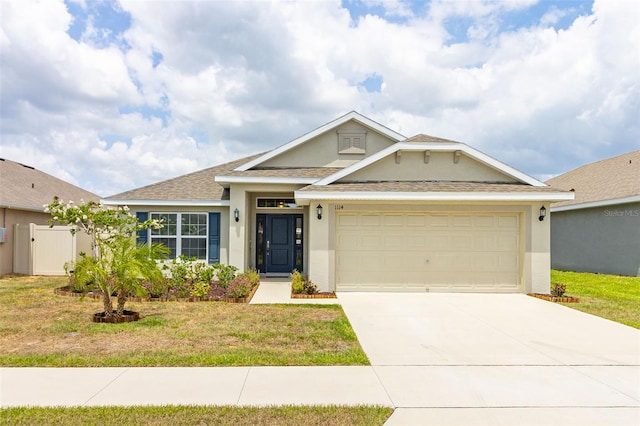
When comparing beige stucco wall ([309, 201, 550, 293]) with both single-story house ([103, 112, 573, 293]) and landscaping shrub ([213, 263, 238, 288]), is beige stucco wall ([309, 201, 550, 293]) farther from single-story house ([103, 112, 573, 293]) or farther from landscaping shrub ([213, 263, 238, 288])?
landscaping shrub ([213, 263, 238, 288])

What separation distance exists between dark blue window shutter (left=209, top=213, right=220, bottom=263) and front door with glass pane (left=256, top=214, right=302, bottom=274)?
56.4 inches

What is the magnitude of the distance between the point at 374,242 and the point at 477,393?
23.5 feet

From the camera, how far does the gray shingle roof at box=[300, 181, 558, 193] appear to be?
11.3 metres

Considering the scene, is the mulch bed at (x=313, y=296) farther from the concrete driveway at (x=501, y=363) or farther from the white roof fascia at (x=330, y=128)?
the white roof fascia at (x=330, y=128)

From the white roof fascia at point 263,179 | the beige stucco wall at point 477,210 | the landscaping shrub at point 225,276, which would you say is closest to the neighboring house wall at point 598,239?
the beige stucco wall at point 477,210

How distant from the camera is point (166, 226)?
45.2 ft

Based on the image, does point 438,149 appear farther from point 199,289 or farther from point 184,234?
point 184,234

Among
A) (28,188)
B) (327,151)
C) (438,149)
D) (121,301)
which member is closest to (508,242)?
(438,149)

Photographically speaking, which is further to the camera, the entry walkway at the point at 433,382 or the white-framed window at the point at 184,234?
the white-framed window at the point at 184,234

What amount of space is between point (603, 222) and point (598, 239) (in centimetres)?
75

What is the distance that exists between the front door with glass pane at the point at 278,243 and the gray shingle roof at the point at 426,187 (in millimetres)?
3129

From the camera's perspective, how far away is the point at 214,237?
13.7 m

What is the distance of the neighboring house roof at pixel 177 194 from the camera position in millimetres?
13508

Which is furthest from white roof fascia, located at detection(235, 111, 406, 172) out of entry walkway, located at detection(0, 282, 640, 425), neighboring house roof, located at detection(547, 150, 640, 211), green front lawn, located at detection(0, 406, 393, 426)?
green front lawn, located at detection(0, 406, 393, 426)
